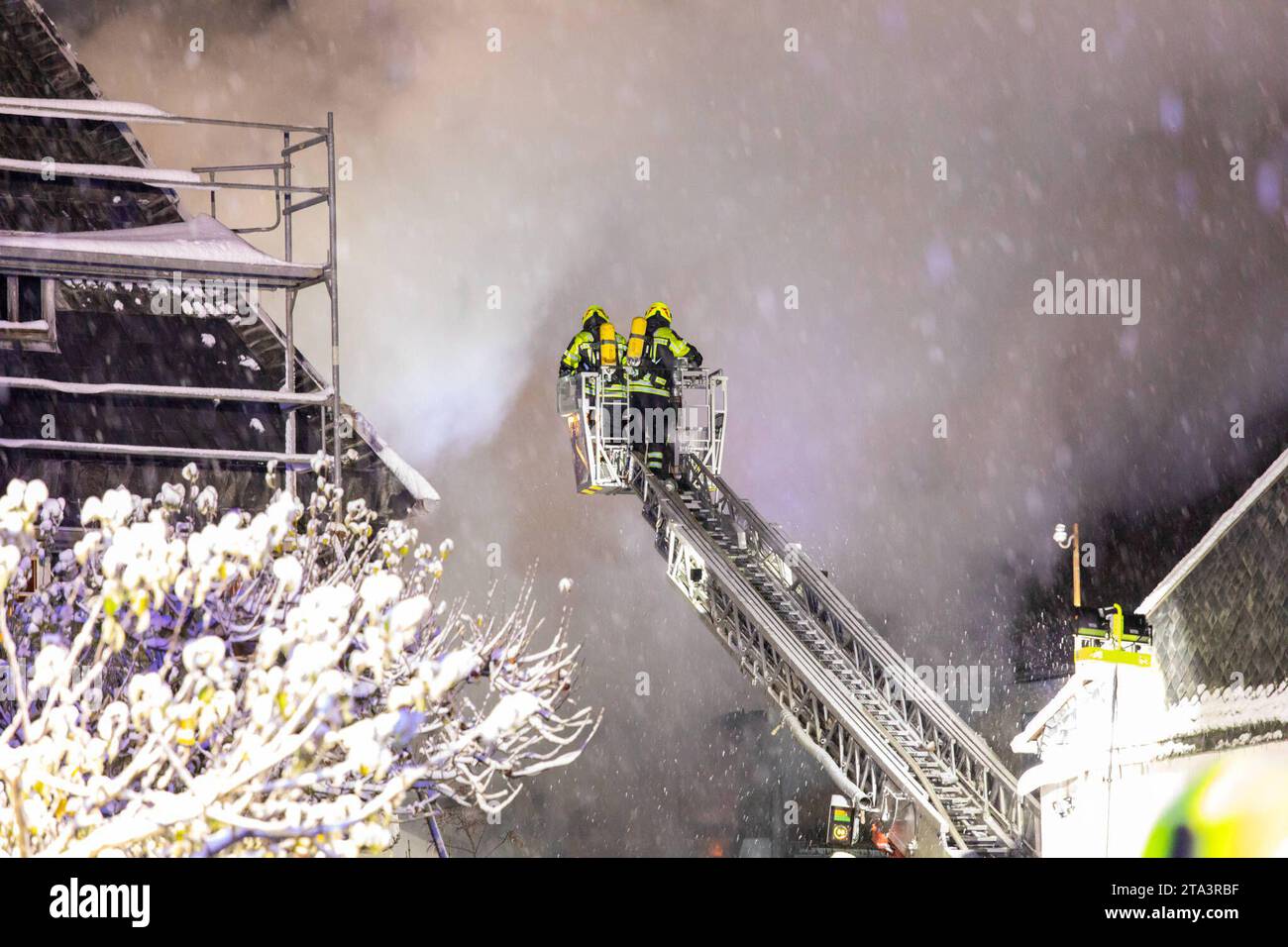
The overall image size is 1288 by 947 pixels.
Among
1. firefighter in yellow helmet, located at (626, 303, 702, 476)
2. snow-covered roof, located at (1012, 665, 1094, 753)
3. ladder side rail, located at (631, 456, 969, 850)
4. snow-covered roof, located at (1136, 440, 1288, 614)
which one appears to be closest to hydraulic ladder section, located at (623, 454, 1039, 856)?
ladder side rail, located at (631, 456, 969, 850)

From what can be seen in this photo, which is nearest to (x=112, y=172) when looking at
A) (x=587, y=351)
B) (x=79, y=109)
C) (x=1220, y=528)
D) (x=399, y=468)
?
(x=79, y=109)

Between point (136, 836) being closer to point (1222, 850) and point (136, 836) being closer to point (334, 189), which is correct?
point (1222, 850)

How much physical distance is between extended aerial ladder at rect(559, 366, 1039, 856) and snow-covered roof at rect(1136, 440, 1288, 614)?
337cm

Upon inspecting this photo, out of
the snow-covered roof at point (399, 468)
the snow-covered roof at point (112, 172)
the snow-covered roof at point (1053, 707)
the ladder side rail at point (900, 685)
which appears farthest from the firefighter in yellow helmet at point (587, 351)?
the snow-covered roof at point (1053, 707)

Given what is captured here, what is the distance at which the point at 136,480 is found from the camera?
17234 millimetres

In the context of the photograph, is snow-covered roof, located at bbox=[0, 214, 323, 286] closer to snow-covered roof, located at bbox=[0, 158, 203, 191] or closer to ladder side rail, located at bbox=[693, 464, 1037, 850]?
snow-covered roof, located at bbox=[0, 158, 203, 191]

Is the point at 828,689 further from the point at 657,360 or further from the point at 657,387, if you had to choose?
the point at 657,360

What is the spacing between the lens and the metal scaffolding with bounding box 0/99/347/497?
16578 millimetres

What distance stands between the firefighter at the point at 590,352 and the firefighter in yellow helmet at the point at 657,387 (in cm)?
18

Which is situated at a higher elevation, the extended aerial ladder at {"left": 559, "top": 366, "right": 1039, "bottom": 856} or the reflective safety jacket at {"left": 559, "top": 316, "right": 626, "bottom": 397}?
the reflective safety jacket at {"left": 559, "top": 316, "right": 626, "bottom": 397}

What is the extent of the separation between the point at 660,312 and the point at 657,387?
116cm

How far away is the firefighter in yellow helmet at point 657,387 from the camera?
898 inches
